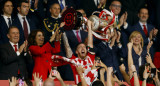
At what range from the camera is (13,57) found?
7.64 metres

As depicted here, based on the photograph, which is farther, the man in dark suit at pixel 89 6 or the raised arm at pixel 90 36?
the man in dark suit at pixel 89 6

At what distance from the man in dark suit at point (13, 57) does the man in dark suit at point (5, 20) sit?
0.96 feet

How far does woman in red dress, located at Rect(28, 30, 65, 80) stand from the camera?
309 inches

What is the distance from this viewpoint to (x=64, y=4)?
9.31 meters

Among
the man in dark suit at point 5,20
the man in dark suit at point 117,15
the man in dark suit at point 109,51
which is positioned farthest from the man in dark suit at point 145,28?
the man in dark suit at point 5,20

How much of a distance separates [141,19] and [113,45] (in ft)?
4.29

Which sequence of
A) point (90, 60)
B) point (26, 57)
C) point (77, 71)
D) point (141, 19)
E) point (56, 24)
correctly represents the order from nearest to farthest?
1. point (77, 71)
2. point (90, 60)
3. point (26, 57)
4. point (56, 24)
5. point (141, 19)

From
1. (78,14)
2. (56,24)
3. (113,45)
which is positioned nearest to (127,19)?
(113,45)

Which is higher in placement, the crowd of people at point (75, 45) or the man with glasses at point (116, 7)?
the man with glasses at point (116, 7)

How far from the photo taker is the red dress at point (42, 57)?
7844 mm

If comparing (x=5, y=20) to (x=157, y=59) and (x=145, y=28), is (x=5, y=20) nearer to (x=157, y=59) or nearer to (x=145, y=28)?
(x=145, y=28)

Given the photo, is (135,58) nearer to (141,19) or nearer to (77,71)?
(141,19)

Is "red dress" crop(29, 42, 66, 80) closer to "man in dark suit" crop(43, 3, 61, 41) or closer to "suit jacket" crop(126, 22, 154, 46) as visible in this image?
"man in dark suit" crop(43, 3, 61, 41)

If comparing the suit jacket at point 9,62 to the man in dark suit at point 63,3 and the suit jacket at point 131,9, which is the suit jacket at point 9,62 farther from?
the suit jacket at point 131,9
